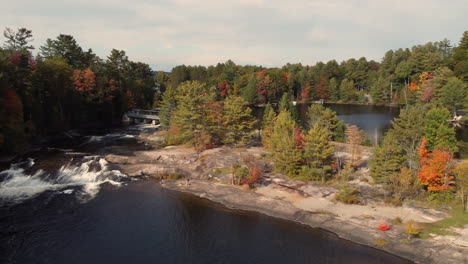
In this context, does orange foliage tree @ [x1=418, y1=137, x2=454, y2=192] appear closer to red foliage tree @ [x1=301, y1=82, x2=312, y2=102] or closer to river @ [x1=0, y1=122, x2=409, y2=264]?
river @ [x1=0, y1=122, x2=409, y2=264]

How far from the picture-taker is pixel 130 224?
34688 mm

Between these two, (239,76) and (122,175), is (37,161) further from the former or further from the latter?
(239,76)

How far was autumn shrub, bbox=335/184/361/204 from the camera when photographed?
3803 cm

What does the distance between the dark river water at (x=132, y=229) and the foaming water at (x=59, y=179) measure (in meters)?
0.13

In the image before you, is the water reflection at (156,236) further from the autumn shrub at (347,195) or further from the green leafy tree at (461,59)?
the green leafy tree at (461,59)

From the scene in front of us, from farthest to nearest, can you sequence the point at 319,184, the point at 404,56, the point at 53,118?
the point at 404,56 → the point at 53,118 → the point at 319,184

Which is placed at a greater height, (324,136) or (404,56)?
(404,56)

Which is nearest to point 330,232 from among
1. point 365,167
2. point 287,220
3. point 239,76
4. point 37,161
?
point 287,220

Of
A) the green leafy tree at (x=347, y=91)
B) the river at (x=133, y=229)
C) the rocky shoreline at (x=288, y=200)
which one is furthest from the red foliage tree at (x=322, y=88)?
the river at (x=133, y=229)

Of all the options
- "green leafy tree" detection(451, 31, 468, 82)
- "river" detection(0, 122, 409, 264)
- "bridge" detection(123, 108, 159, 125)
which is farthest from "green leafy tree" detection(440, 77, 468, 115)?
"bridge" detection(123, 108, 159, 125)

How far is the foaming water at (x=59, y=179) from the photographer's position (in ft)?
137

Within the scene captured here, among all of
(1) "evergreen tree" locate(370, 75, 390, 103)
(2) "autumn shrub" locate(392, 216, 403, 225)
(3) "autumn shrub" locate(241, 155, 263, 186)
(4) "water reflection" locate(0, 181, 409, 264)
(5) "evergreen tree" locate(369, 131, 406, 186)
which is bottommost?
(4) "water reflection" locate(0, 181, 409, 264)

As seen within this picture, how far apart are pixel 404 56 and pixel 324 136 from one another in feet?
415

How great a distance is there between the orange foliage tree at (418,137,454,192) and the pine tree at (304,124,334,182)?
451 inches
